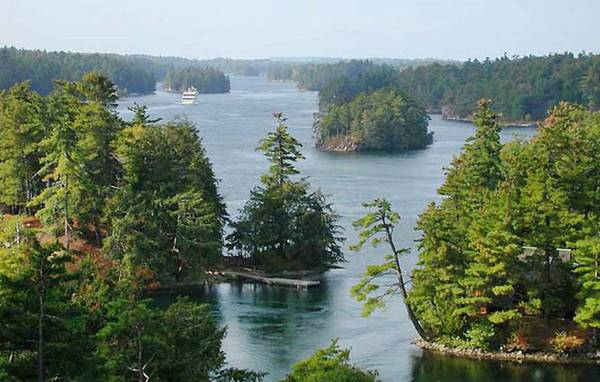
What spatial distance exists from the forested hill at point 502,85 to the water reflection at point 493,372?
94.1 m

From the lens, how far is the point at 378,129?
11106 cm

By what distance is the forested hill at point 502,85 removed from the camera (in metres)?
140

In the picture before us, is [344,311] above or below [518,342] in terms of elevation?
below

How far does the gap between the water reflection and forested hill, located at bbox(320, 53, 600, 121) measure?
309 ft

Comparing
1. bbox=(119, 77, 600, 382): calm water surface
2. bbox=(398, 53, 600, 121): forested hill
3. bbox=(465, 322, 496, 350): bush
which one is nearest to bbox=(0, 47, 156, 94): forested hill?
bbox=(398, 53, 600, 121): forested hill

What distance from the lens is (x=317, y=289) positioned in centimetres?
4703

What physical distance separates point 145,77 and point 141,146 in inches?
6013

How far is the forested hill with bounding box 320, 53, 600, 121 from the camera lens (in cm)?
13950

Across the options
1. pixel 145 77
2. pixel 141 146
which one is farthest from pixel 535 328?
pixel 145 77

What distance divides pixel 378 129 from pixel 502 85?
45233mm

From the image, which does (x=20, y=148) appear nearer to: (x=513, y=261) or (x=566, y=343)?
(x=513, y=261)

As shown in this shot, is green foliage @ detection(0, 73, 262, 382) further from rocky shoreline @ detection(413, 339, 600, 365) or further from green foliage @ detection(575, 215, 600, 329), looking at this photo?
green foliage @ detection(575, 215, 600, 329)

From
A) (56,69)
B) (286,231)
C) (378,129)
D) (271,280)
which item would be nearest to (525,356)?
(271,280)

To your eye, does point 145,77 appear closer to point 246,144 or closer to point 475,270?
point 246,144
